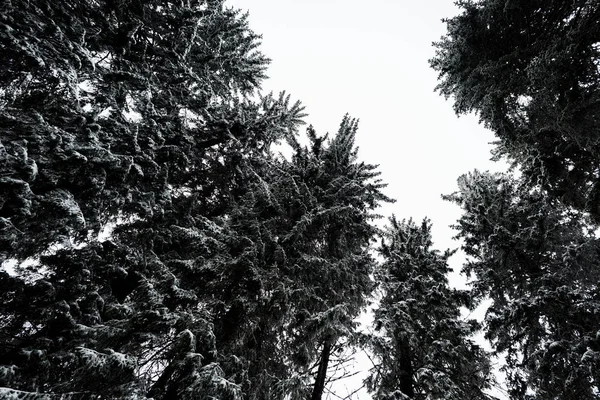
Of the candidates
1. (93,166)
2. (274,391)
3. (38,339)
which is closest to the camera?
(38,339)

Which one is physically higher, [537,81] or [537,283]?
[537,81]

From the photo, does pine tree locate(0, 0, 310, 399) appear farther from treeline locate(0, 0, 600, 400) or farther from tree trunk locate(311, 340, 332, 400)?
tree trunk locate(311, 340, 332, 400)

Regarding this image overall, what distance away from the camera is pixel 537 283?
10.1 meters

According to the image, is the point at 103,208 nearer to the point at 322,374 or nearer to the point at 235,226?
the point at 235,226

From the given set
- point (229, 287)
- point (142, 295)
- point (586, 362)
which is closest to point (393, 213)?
point (586, 362)

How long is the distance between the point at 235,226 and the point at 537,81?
8270mm

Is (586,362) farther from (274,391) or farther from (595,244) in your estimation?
(274,391)

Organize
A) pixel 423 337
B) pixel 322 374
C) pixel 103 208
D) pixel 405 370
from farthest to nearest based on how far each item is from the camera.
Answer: pixel 423 337, pixel 405 370, pixel 322 374, pixel 103 208

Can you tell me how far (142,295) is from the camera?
5.42m

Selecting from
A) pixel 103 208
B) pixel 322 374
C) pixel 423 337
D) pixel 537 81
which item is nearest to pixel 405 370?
pixel 423 337

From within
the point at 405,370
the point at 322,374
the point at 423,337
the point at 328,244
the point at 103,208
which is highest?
the point at 328,244

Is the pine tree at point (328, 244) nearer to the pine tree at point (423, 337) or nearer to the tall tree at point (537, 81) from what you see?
the pine tree at point (423, 337)

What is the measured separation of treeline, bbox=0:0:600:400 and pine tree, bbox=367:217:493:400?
3.1 inches

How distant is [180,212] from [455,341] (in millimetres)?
9773
